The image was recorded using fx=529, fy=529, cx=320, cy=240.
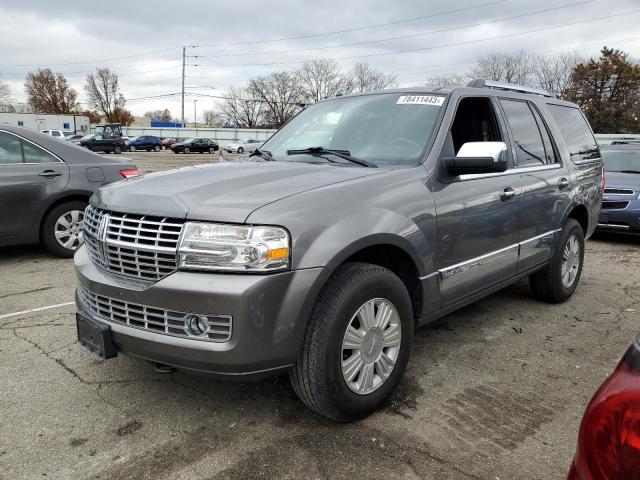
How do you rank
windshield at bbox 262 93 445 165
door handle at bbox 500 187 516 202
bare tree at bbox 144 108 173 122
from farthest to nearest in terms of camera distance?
bare tree at bbox 144 108 173 122
door handle at bbox 500 187 516 202
windshield at bbox 262 93 445 165

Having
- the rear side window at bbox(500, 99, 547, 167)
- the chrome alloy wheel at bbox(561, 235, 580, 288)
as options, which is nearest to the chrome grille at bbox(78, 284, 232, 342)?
the rear side window at bbox(500, 99, 547, 167)

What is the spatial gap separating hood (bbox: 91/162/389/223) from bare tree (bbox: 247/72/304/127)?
77.9m

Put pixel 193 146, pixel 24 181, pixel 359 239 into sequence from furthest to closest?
pixel 193 146, pixel 24 181, pixel 359 239

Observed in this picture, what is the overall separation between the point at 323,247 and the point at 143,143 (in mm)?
49200

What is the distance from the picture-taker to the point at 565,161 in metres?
4.64

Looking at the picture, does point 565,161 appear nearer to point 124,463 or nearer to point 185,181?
point 185,181

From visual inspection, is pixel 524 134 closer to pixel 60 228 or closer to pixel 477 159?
pixel 477 159

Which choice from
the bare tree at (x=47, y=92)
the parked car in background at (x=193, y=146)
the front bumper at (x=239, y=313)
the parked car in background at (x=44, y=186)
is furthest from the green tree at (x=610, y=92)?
the bare tree at (x=47, y=92)

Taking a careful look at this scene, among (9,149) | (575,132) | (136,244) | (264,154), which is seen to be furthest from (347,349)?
→ (9,149)

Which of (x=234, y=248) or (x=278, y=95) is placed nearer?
(x=234, y=248)

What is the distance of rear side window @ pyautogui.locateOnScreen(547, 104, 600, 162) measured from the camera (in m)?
4.82

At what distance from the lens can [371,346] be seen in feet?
8.99

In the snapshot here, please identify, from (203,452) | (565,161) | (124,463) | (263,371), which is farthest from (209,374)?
(565,161)

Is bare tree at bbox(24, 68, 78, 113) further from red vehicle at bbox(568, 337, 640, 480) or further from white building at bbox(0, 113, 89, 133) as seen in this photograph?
red vehicle at bbox(568, 337, 640, 480)
